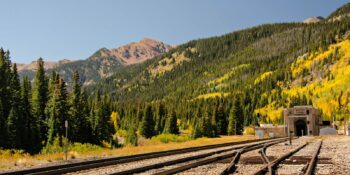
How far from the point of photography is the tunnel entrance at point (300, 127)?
372 feet

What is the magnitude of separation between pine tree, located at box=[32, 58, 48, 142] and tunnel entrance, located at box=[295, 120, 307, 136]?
70.3 metres

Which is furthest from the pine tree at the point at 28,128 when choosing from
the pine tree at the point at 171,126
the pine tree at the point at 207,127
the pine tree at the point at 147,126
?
the pine tree at the point at 171,126

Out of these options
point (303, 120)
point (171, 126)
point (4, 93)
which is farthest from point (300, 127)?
point (4, 93)

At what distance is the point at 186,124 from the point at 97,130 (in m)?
99.0

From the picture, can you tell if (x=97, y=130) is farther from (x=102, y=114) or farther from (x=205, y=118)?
(x=205, y=118)

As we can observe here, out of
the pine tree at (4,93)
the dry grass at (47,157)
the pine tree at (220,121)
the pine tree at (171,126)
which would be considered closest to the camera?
the dry grass at (47,157)

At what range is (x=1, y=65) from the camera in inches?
2677

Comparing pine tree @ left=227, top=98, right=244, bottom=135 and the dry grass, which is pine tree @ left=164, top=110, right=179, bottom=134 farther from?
the dry grass

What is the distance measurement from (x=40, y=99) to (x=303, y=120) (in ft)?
236

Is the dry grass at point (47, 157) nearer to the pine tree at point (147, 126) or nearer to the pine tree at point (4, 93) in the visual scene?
→ the pine tree at point (4, 93)

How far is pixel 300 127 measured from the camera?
115 m

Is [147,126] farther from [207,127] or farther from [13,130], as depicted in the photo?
[13,130]

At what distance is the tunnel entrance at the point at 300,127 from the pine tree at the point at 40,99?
70.3 meters

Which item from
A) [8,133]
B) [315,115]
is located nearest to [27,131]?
[8,133]
